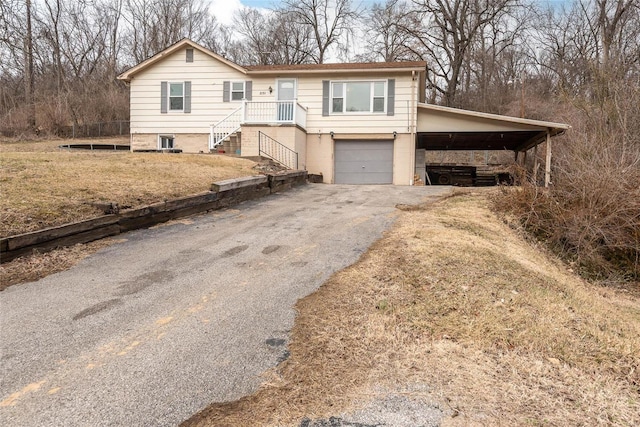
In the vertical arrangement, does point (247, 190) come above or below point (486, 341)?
above

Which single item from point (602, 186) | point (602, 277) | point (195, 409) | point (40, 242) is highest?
point (602, 186)

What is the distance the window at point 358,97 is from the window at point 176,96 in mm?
6452

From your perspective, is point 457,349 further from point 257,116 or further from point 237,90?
point 237,90

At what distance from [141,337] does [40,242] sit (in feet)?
9.15

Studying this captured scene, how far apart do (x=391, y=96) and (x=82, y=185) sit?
12711 mm

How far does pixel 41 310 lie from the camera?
11.9 ft

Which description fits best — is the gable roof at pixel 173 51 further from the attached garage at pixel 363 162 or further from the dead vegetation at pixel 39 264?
the dead vegetation at pixel 39 264

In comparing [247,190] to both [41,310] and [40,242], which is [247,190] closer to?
[40,242]

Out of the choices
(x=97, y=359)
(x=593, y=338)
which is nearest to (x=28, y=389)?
(x=97, y=359)

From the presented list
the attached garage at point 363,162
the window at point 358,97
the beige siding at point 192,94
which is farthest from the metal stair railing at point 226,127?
the attached garage at point 363,162

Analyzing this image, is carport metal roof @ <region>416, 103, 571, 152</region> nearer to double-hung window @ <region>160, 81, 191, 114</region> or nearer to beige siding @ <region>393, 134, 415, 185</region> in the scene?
beige siding @ <region>393, 134, 415, 185</region>

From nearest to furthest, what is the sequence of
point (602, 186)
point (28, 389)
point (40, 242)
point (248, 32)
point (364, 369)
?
point (28, 389) < point (364, 369) < point (40, 242) < point (602, 186) < point (248, 32)

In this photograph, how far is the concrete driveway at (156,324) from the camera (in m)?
2.42

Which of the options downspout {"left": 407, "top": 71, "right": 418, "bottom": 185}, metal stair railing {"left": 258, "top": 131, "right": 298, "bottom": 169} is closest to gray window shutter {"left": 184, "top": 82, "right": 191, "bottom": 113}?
metal stair railing {"left": 258, "top": 131, "right": 298, "bottom": 169}
